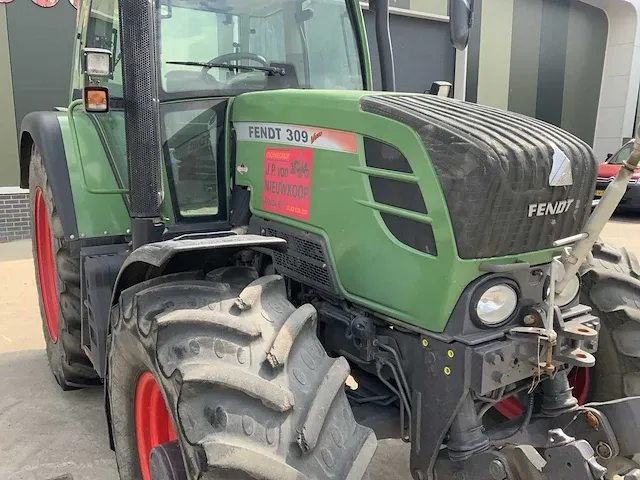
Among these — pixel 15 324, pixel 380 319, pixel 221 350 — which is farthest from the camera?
pixel 15 324

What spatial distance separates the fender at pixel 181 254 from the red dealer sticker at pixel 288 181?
0.87ft

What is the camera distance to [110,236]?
2.88 meters

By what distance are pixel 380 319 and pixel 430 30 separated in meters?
10.7

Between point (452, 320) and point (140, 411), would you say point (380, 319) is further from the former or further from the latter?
point (140, 411)

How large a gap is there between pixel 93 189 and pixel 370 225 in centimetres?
143

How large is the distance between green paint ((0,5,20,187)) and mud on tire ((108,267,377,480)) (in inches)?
277

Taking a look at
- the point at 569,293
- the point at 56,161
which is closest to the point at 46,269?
the point at 56,161

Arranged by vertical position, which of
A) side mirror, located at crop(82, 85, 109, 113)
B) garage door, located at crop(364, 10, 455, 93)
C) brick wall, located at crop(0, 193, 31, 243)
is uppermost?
garage door, located at crop(364, 10, 455, 93)

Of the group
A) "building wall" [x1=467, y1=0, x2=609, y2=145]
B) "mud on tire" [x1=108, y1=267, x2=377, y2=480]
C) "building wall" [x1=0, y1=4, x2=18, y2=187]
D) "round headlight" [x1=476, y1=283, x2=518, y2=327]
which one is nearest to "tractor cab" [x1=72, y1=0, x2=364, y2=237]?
"mud on tire" [x1=108, y1=267, x2=377, y2=480]

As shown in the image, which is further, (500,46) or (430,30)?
(500,46)

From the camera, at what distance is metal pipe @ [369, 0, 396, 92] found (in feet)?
10.6

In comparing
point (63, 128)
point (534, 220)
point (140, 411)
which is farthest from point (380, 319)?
point (63, 128)

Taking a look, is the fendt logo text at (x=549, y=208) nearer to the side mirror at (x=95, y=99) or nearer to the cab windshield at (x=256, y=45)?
the cab windshield at (x=256, y=45)

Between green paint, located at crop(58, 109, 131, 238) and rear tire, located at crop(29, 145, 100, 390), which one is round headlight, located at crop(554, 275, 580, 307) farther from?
rear tire, located at crop(29, 145, 100, 390)
